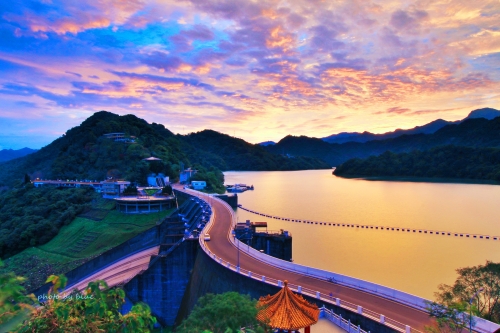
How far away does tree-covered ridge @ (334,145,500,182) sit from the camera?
109438mm

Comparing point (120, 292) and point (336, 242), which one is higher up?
point (120, 292)

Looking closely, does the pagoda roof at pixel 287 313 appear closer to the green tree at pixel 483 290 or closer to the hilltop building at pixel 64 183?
the green tree at pixel 483 290

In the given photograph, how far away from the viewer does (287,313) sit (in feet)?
34.7

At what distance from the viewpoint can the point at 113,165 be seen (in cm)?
7988

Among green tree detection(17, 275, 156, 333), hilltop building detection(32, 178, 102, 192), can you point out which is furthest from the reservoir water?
hilltop building detection(32, 178, 102, 192)

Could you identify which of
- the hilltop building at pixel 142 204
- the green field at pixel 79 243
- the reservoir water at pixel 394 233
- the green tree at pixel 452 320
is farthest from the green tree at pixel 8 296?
the hilltop building at pixel 142 204

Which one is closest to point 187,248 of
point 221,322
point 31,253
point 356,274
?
point 356,274

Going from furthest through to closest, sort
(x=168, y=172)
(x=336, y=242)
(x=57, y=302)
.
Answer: (x=168, y=172) < (x=336, y=242) < (x=57, y=302)

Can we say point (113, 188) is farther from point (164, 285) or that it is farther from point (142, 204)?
point (164, 285)

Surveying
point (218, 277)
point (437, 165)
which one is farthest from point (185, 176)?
point (437, 165)

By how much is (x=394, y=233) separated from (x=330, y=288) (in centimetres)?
3139

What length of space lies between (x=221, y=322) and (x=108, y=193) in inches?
2311

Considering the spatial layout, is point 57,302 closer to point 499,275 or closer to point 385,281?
point 499,275

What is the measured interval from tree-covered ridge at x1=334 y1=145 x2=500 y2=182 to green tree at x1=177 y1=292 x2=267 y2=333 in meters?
113
